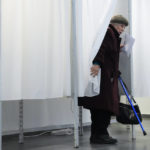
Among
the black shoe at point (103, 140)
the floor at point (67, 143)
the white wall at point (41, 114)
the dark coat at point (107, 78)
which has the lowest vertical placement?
the floor at point (67, 143)

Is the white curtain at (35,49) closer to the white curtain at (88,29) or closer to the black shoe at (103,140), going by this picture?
the white curtain at (88,29)

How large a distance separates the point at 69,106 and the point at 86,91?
1.19 metres

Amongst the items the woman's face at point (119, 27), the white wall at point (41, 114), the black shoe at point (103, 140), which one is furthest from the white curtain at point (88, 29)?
the white wall at point (41, 114)

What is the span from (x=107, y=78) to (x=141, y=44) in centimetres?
86

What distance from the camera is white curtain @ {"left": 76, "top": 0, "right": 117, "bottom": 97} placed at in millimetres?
2531

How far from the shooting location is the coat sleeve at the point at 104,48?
262 centimetres

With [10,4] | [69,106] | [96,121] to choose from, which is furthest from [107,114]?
[10,4]

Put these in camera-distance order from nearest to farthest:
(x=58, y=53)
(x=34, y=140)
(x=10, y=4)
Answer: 1. (x=10, y=4)
2. (x=58, y=53)
3. (x=34, y=140)

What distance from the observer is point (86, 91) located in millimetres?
2533

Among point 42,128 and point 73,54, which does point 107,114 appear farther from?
point 42,128

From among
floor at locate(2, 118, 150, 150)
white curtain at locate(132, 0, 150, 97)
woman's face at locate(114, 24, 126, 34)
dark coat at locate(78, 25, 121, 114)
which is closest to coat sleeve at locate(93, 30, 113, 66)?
dark coat at locate(78, 25, 121, 114)

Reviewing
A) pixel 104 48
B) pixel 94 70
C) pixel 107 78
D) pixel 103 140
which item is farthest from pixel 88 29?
pixel 103 140

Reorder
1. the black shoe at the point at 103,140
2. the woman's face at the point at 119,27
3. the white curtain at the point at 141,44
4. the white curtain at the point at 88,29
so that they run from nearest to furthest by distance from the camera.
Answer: the white curtain at the point at 88,29
the black shoe at the point at 103,140
the woman's face at the point at 119,27
the white curtain at the point at 141,44

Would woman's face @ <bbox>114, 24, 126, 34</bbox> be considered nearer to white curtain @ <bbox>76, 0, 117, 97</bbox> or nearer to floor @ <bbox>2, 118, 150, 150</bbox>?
white curtain @ <bbox>76, 0, 117, 97</bbox>
